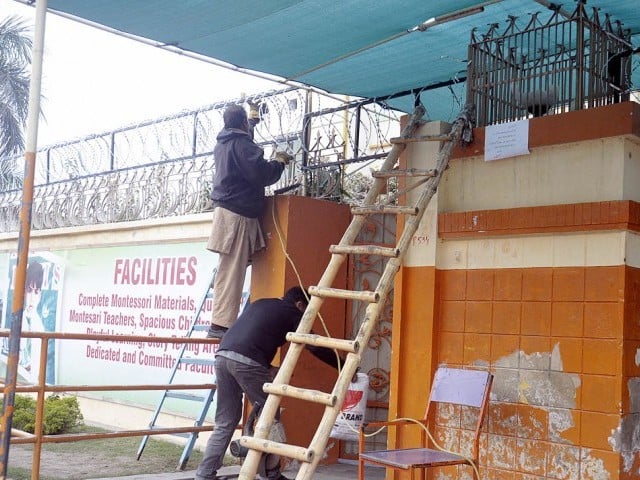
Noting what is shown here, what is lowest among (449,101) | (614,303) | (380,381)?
(380,381)

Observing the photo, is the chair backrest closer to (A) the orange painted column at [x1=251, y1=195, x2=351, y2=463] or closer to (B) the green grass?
(A) the orange painted column at [x1=251, y1=195, x2=351, y2=463]

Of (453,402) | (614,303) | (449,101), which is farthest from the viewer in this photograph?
(449,101)

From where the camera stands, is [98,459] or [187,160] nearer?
[98,459]

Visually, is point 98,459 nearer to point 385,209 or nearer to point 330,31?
point 385,209

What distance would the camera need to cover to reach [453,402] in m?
5.22

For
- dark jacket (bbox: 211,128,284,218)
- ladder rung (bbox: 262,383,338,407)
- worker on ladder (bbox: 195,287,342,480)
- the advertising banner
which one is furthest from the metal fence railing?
ladder rung (bbox: 262,383,338,407)

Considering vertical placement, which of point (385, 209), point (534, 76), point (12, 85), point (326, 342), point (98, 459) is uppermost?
point (12, 85)

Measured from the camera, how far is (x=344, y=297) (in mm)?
4922

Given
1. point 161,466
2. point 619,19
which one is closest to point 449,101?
point 619,19

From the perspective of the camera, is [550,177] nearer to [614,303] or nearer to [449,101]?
[614,303]

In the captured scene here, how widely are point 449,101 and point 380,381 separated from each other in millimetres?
3122

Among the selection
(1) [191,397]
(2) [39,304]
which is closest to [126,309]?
(2) [39,304]

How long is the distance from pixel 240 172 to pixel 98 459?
11.6 feet

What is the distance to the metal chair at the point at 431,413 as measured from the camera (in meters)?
4.57
